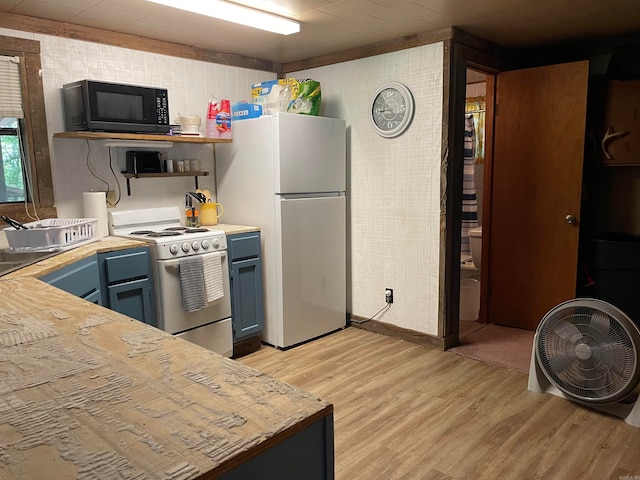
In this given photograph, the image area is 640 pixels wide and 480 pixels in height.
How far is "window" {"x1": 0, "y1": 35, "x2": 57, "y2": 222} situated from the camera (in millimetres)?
2854

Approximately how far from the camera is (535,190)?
3781 millimetres

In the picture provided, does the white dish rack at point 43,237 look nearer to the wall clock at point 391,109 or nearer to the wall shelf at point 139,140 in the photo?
the wall shelf at point 139,140

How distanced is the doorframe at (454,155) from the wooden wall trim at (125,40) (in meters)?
1.63

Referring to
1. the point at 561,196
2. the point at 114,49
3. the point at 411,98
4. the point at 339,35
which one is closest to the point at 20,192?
the point at 114,49

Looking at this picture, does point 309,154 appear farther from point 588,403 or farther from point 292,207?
point 588,403

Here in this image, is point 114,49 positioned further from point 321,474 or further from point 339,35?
point 321,474

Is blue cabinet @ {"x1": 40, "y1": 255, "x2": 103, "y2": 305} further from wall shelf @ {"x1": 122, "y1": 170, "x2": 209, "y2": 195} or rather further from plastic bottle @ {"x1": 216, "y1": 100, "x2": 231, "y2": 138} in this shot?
plastic bottle @ {"x1": 216, "y1": 100, "x2": 231, "y2": 138}

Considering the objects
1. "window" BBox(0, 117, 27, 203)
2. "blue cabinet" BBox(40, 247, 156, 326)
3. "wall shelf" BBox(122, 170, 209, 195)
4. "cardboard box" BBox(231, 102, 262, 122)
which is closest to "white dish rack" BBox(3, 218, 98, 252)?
"blue cabinet" BBox(40, 247, 156, 326)

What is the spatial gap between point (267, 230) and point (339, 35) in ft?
4.77

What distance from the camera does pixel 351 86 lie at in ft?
12.6

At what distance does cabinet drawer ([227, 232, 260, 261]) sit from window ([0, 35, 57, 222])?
113cm

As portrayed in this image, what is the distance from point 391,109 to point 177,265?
6.23 ft

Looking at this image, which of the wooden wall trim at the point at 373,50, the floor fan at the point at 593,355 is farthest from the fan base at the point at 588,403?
the wooden wall trim at the point at 373,50

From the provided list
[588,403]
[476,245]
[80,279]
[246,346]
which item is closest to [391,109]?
[476,245]
